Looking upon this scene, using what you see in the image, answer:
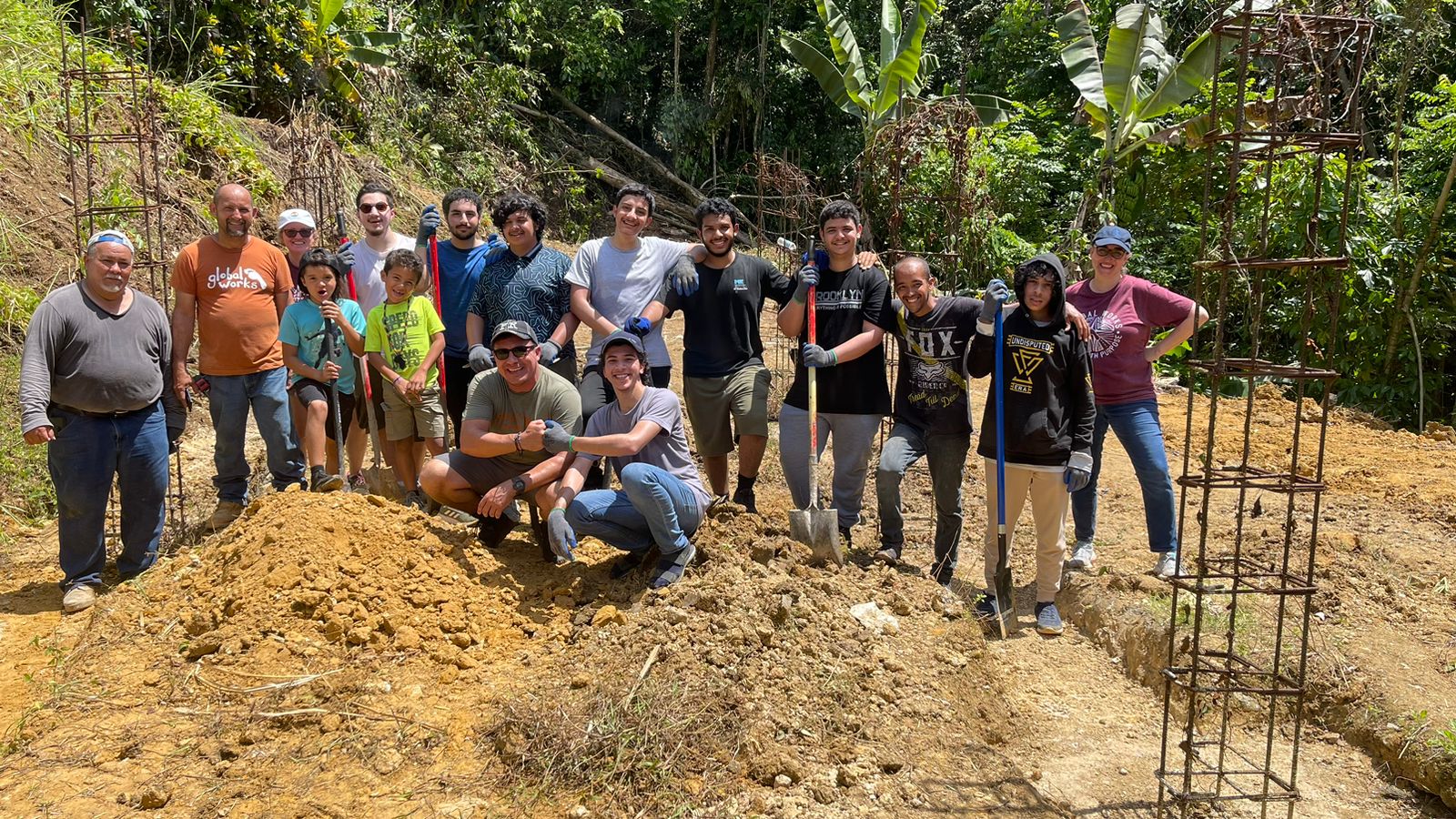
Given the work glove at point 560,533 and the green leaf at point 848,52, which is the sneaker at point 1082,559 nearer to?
the work glove at point 560,533

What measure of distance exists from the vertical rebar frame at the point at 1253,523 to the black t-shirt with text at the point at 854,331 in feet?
5.09

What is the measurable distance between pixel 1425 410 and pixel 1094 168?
18.7 ft

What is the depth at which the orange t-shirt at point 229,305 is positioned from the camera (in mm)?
5328

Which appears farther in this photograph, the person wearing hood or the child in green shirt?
the child in green shirt

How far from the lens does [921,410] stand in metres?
5.09

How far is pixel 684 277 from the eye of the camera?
523 cm

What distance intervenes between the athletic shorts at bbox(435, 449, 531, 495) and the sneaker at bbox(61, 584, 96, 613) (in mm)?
1901

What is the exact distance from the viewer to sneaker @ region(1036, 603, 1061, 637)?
489cm

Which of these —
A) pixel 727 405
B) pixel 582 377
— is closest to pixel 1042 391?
pixel 727 405

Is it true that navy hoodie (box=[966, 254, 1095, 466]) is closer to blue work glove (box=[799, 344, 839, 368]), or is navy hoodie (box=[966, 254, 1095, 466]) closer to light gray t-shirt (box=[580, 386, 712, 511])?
blue work glove (box=[799, 344, 839, 368])

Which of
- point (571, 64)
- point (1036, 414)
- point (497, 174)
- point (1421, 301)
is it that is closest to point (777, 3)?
point (571, 64)

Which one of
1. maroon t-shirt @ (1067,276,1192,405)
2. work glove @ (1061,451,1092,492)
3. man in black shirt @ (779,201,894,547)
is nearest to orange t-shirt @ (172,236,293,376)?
man in black shirt @ (779,201,894,547)

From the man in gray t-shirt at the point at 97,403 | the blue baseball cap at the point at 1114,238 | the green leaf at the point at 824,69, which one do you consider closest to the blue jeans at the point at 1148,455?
the blue baseball cap at the point at 1114,238

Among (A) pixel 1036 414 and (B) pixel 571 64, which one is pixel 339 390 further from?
(B) pixel 571 64
